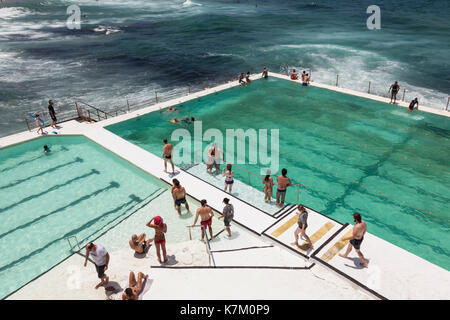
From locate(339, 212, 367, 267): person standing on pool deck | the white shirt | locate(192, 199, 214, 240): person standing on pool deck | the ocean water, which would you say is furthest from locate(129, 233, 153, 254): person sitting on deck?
the ocean water

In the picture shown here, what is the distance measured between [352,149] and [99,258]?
15.9 m

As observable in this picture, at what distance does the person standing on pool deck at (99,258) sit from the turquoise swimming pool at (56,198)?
2.79 meters

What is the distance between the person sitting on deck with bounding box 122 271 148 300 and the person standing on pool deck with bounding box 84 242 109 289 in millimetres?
953

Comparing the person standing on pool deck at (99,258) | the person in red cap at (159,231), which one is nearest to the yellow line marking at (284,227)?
the person in red cap at (159,231)

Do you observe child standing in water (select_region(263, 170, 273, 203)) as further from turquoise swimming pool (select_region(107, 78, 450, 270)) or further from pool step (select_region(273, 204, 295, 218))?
turquoise swimming pool (select_region(107, 78, 450, 270))

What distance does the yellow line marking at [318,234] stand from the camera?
10.1m

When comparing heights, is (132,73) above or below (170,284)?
above

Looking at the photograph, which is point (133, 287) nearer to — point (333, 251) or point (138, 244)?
point (138, 244)

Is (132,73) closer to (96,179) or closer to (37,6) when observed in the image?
(96,179)

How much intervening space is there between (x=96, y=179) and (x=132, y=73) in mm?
29294

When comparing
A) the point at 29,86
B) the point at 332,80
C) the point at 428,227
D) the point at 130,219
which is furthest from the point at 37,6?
the point at 428,227

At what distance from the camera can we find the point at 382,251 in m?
9.95

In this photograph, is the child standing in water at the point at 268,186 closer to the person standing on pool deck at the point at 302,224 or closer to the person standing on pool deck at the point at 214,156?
the person standing on pool deck at the point at 302,224

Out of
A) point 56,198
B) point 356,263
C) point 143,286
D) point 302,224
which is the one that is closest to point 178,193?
point 143,286
